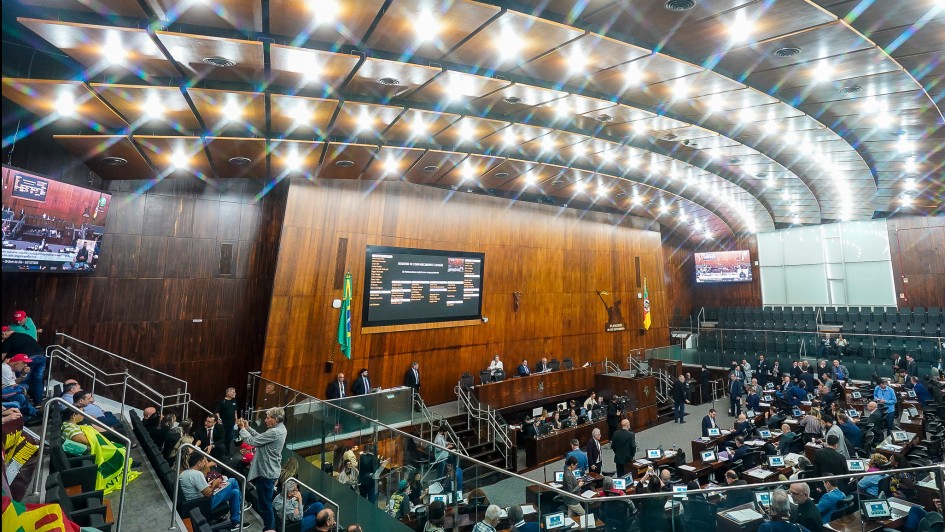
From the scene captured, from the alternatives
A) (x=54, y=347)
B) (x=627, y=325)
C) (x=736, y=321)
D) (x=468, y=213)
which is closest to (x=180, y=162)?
(x=54, y=347)

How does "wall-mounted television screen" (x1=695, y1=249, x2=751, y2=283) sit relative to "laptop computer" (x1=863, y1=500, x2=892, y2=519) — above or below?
above

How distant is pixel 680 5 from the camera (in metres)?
5.59

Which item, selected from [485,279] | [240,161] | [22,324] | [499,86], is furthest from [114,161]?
[485,279]

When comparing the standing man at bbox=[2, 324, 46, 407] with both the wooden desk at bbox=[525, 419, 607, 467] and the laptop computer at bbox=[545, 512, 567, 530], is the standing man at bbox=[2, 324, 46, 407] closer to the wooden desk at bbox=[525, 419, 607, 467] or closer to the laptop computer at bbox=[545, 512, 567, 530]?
the laptop computer at bbox=[545, 512, 567, 530]

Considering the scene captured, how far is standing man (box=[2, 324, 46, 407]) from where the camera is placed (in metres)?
6.68

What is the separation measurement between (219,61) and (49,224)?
4098 millimetres

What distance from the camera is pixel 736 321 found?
71.1 feet

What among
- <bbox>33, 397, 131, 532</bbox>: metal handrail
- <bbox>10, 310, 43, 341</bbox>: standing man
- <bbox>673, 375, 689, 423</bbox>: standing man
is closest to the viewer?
<bbox>33, 397, 131, 532</bbox>: metal handrail

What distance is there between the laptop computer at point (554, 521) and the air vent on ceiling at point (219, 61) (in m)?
6.54

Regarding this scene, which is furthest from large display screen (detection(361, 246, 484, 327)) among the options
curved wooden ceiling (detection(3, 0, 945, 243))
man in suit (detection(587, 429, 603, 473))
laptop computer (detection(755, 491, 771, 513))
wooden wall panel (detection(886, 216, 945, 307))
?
wooden wall panel (detection(886, 216, 945, 307))

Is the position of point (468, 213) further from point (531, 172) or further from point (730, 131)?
point (730, 131)

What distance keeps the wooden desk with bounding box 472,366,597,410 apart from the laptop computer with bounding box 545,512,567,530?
7149mm

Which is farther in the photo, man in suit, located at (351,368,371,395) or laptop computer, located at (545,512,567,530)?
man in suit, located at (351,368,371,395)

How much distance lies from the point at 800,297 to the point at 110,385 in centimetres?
2351
